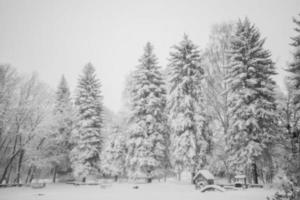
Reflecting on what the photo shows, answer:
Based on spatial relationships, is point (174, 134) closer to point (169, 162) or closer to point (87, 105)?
point (169, 162)

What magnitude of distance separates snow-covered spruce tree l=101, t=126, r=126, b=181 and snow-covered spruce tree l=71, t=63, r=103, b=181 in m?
3.70

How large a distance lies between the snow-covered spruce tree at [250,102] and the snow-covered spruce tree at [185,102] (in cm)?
354

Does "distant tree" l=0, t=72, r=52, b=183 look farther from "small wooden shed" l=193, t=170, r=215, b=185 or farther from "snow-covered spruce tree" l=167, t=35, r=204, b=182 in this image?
"small wooden shed" l=193, t=170, r=215, b=185

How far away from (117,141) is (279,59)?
2376 cm

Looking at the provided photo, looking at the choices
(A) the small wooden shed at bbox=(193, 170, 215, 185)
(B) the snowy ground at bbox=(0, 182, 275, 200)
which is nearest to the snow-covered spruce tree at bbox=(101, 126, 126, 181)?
(B) the snowy ground at bbox=(0, 182, 275, 200)

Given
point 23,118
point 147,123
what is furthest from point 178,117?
point 23,118

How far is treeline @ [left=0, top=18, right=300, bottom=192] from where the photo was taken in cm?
1945

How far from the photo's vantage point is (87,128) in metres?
29.1

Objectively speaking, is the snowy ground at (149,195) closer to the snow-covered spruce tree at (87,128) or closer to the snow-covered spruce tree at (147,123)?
the snow-covered spruce tree at (147,123)

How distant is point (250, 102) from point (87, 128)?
20299 mm

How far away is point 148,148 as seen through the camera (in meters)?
24.2

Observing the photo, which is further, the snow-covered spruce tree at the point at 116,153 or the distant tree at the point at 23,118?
the snow-covered spruce tree at the point at 116,153

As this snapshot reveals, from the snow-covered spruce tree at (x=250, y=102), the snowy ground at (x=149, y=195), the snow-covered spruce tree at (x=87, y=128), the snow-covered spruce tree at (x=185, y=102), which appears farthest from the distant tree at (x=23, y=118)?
the snow-covered spruce tree at (x=250, y=102)

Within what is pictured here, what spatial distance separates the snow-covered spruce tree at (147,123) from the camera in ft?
78.6
